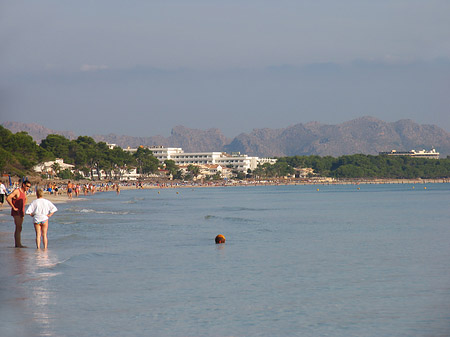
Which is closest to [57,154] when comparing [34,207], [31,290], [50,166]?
[50,166]

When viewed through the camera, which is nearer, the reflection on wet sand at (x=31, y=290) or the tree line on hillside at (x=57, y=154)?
the reflection on wet sand at (x=31, y=290)

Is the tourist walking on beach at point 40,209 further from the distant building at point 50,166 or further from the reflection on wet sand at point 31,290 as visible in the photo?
the distant building at point 50,166

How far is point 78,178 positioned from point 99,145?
80.9 ft

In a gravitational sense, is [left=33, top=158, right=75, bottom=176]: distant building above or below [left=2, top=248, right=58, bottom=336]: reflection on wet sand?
above

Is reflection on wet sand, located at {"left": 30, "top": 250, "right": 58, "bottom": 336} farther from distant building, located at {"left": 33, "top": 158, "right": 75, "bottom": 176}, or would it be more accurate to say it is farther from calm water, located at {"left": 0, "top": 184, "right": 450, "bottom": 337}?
distant building, located at {"left": 33, "top": 158, "right": 75, "bottom": 176}

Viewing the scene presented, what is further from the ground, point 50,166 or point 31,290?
point 50,166

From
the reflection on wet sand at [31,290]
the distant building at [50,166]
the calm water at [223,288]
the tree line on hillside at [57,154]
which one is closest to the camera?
the reflection on wet sand at [31,290]

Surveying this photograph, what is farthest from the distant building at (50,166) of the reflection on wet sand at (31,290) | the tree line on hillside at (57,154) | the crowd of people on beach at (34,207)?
the reflection on wet sand at (31,290)

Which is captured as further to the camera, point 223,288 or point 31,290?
point 223,288

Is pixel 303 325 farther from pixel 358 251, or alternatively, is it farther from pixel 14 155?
pixel 14 155

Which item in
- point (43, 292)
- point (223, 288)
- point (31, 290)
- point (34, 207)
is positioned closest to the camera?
point (43, 292)

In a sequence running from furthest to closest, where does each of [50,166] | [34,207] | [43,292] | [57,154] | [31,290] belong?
1. [57,154]
2. [50,166]
3. [34,207]
4. [31,290]
5. [43,292]

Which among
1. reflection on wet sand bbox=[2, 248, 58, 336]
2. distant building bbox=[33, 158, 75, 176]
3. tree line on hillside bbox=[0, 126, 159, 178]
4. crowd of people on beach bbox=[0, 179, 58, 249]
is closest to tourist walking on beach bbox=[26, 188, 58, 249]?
crowd of people on beach bbox=[0, 179, 58, 249]

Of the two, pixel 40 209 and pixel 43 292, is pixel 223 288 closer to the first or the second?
pixel 43 292
